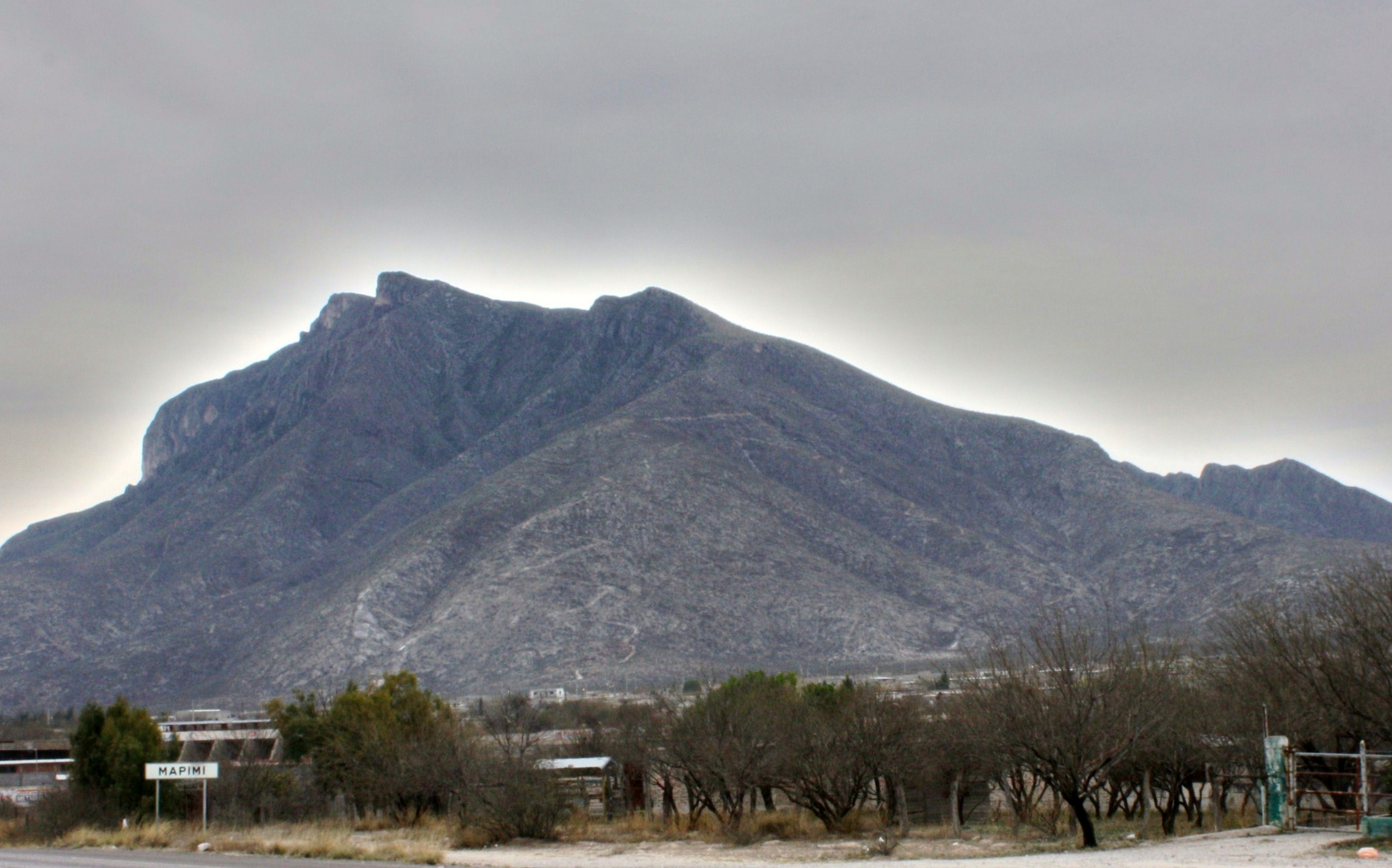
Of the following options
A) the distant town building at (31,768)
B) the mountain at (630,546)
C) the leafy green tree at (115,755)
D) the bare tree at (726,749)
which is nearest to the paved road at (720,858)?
the bare tree at (726,749)

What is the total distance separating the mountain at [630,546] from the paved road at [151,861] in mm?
71791

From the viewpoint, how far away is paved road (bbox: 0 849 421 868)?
2750cm

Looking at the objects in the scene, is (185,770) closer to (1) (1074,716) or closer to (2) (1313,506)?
(1) (1074,716)

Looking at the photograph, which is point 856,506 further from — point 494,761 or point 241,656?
point 494,761

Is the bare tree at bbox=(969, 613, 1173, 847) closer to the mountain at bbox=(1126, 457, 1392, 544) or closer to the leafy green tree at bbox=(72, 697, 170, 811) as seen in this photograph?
the leafy green tree at bbox=(72, 697, 170, 811)

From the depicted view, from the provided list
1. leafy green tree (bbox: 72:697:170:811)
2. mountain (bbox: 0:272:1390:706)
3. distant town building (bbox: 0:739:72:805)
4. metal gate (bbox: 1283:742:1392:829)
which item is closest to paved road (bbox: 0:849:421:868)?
leafy green tree (bbox: 72:697:170:811)

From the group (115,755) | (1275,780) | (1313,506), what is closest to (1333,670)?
(1275,780)

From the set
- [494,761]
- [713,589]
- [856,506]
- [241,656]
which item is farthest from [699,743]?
[856,506]

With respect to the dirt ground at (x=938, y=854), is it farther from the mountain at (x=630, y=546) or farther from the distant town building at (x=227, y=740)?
the mountain at (x=630, y=546)

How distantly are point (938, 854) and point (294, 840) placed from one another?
14582 mm

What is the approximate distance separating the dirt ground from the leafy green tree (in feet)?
41.7

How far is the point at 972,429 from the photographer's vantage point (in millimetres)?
165875

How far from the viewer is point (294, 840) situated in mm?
33531

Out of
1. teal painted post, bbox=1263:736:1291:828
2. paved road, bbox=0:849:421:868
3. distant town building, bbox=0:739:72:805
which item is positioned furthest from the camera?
distant town building, bbox=0:739:72:805
